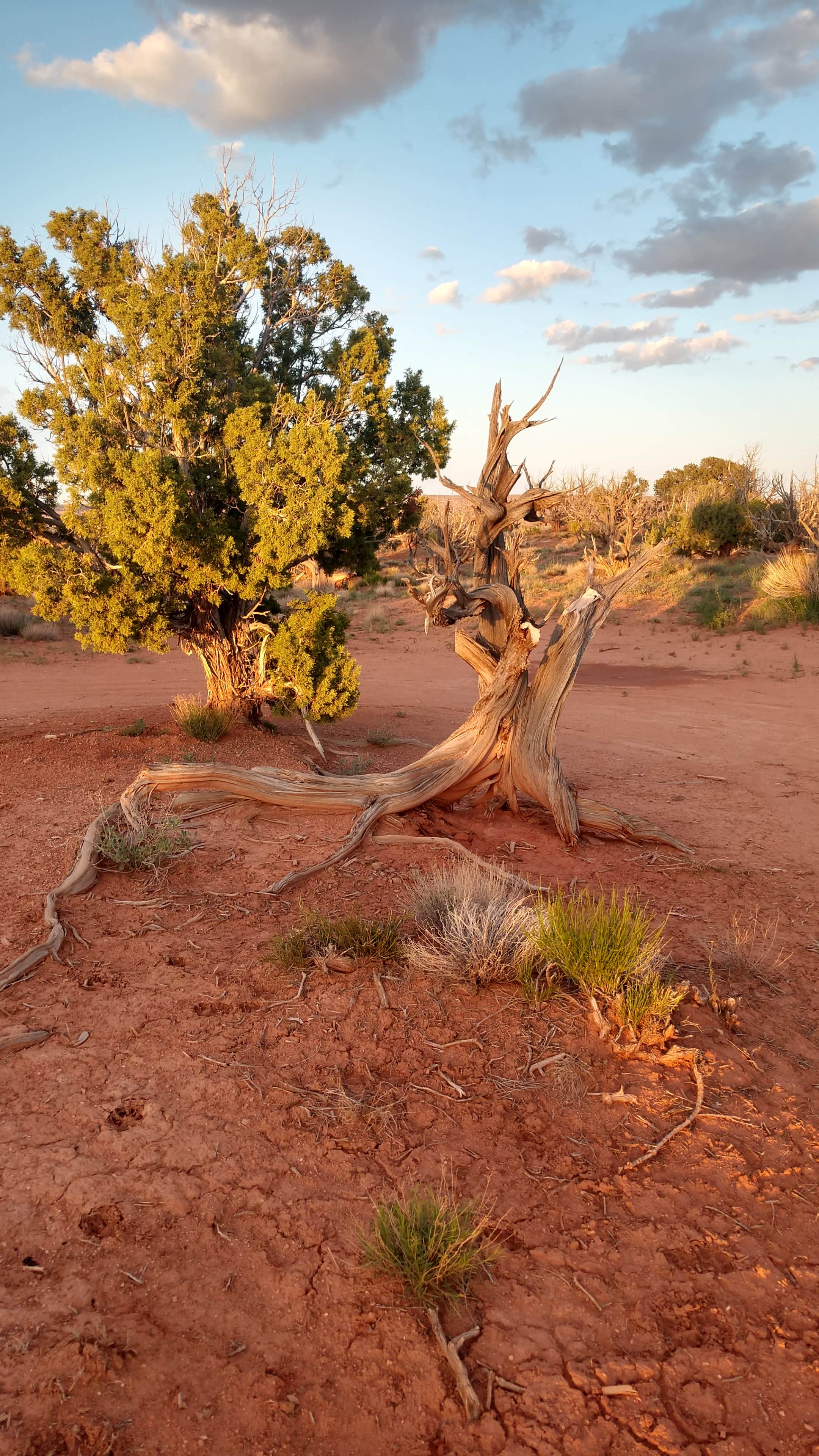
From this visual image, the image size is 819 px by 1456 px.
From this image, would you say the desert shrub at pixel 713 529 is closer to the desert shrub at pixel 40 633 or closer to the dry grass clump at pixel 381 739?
the desert shrub at pixel 40 633

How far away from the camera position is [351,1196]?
9.00 feet

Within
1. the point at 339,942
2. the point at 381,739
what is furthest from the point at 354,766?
the point at 339,942

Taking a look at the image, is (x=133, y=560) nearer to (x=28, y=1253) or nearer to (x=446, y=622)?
(x=446, y=622)

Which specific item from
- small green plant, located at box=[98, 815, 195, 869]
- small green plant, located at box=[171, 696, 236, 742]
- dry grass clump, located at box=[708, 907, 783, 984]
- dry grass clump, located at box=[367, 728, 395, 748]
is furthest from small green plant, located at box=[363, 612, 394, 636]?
dry grass clump, located at box=[708, 907, 783, 984]

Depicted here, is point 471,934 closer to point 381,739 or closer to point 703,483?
point 381,739

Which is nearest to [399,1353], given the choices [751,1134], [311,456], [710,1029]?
[751,1134]

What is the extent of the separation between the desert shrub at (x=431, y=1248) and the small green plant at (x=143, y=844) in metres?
3.19

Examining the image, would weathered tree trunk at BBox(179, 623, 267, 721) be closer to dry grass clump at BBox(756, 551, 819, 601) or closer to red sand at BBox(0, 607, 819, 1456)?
red sand at BBox(0, 607, 819, 1456)

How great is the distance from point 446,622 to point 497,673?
706 millimetres

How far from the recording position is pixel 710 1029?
3760 mm

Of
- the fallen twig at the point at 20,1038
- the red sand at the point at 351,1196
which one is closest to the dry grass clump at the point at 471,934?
the red sand at the point at 351,1196

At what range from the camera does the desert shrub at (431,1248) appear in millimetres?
2359

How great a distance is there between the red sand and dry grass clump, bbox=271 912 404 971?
122mm

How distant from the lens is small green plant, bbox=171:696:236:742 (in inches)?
338
